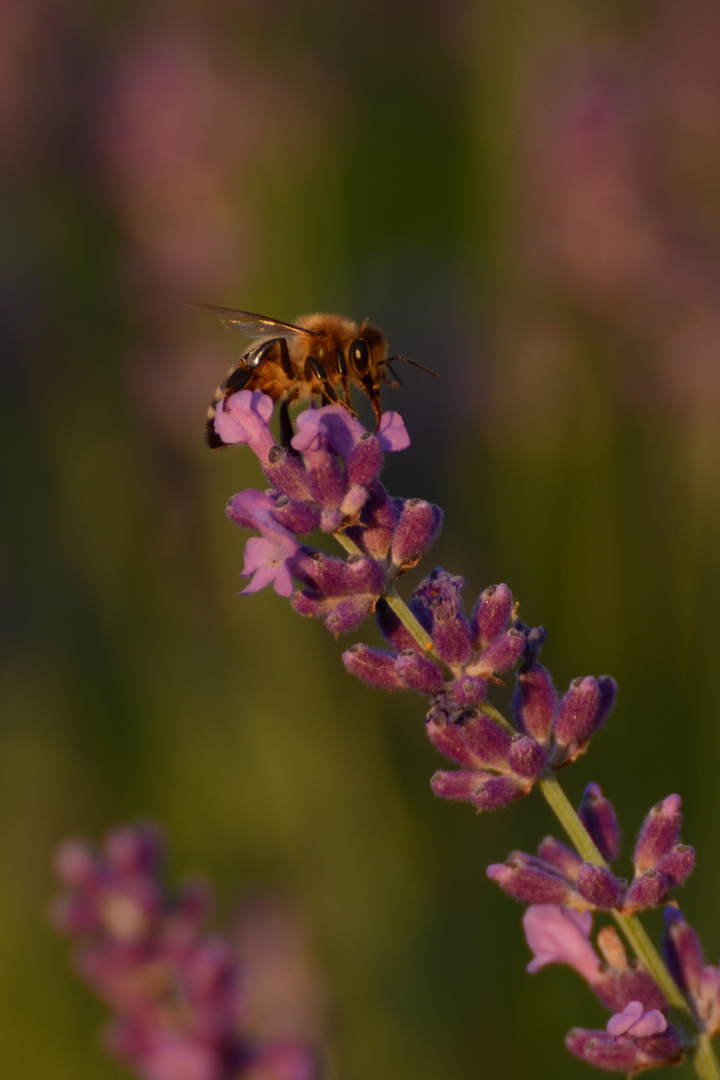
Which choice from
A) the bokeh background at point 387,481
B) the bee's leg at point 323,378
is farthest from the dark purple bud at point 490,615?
the bokeh background at point 387,481

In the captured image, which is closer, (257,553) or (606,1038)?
(606,1038)

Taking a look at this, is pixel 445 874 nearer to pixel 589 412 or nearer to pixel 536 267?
pixel 589 412

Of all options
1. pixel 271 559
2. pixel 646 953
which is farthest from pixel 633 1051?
pixel 271 559

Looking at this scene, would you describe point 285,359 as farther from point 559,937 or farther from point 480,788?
point 559,937

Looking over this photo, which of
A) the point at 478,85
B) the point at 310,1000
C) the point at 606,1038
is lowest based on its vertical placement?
the point at 310,1000

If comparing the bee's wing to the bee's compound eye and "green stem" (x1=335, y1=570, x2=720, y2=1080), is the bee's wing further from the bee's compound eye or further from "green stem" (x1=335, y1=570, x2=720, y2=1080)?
"green stem" (x1=335, y1=570, x2=720, y2=1080)

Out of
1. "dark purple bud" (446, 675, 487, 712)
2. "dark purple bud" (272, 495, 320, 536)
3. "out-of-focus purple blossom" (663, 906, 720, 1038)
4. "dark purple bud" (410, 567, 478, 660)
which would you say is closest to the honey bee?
"dark purple bud" (272, 495, 320, 536)

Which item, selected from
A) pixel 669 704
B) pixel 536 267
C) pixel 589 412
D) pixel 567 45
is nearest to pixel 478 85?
pixel 567 45

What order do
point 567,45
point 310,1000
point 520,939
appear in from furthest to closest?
point 567,45, point 520,939, point 310,1000
